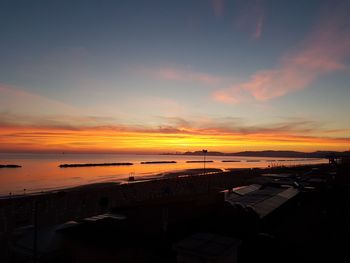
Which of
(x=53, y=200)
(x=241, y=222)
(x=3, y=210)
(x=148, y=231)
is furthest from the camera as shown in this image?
(x=53, y=200)

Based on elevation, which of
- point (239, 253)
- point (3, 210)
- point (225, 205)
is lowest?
point (3, 210)

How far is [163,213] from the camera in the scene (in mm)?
10047

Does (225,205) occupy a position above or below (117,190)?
above

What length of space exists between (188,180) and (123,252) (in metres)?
53.2

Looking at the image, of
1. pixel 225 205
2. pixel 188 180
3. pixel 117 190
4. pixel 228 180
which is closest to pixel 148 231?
pixel 225 205

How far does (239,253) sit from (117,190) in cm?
3582

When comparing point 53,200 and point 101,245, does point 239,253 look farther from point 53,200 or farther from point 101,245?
point 53,200

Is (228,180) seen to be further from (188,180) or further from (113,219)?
(113,219)

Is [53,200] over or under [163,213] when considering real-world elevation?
under

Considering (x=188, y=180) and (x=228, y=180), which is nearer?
(x=188, y=180)

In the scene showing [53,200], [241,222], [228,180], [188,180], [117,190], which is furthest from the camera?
[228,180]

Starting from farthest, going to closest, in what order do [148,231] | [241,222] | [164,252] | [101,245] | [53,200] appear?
[53,200], [241,222], [148,231], [164,252], [101,245]

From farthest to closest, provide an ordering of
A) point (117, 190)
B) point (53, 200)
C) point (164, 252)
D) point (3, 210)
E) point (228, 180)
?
point (228, 180) < point (117, 190) < point (53, 200) < point (3, 210) < point (164, 252)

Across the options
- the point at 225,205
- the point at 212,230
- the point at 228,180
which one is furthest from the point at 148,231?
the point at 228,180
